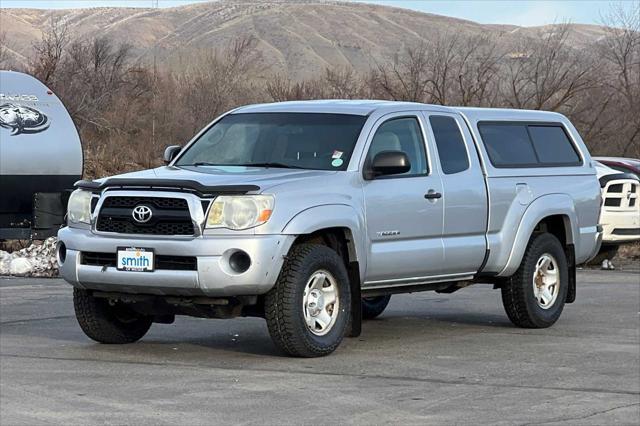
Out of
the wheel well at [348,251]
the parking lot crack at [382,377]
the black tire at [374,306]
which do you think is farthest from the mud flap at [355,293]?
the black tire at [374,306]

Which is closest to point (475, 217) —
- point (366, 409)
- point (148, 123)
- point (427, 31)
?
point (366, 409)

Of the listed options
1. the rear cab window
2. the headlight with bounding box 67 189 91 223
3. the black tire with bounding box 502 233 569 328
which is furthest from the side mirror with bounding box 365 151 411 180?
the headlight with bounding box 67 189 91 223

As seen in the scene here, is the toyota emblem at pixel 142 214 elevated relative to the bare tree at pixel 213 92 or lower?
elevated

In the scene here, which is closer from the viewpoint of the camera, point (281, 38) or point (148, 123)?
point (148, 123)

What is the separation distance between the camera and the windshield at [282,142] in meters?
10.8

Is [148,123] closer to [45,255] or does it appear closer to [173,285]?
[45,255]

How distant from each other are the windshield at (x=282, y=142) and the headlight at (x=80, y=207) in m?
1.14

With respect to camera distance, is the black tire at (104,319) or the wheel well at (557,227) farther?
the wheel well at (557,227)

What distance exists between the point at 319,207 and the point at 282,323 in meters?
0.95

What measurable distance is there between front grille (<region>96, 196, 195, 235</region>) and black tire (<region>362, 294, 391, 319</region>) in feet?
11.6

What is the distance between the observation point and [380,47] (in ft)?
431

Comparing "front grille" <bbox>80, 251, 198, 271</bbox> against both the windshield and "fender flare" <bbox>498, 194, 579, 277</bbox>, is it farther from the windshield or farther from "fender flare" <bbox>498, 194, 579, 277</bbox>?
"fender flare" <bbox>498, 194, 579, 277</bbox>

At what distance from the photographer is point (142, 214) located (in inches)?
392

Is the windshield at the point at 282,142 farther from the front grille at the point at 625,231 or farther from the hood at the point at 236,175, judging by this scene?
the front grille at the point at 625,231
